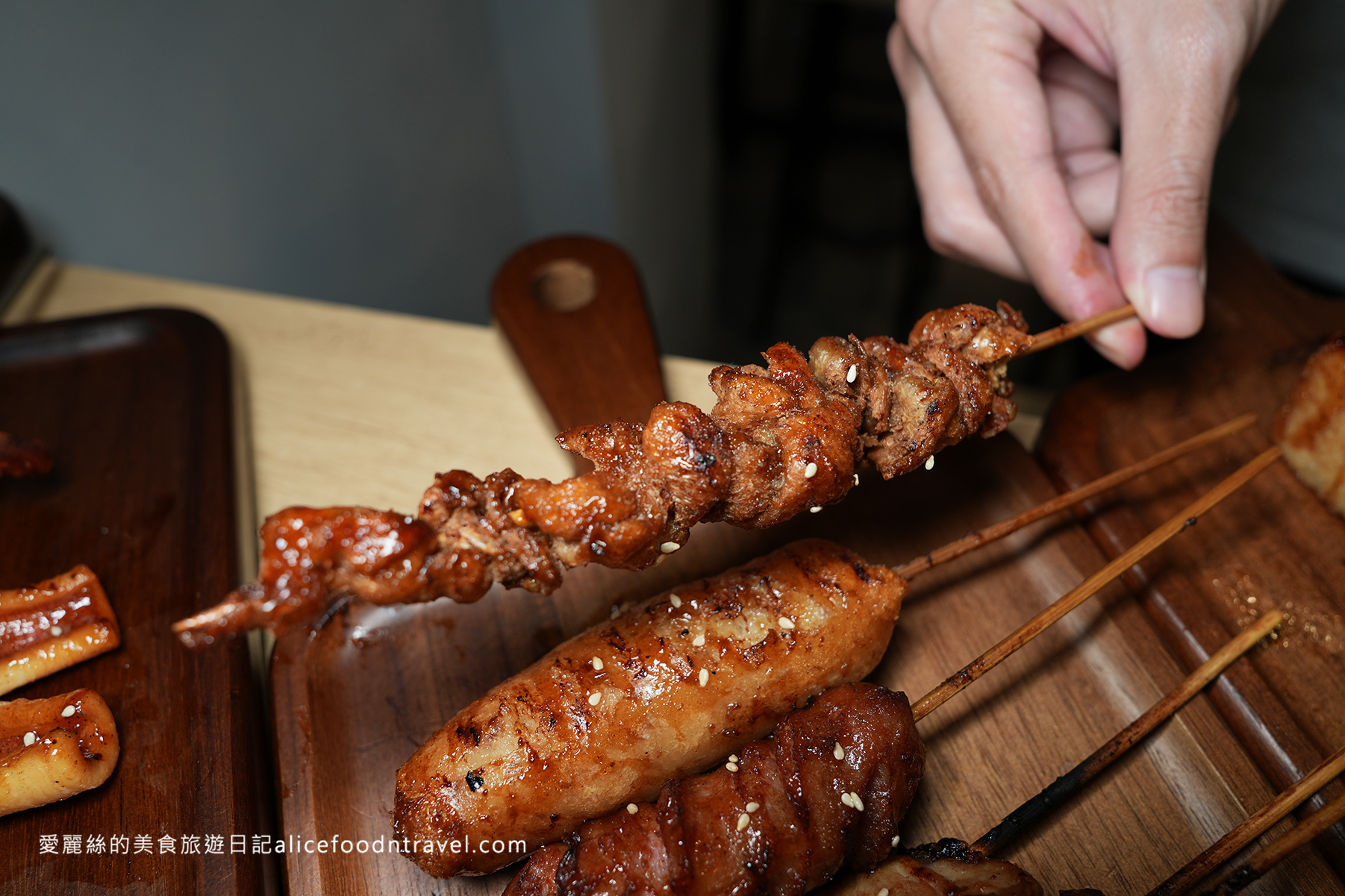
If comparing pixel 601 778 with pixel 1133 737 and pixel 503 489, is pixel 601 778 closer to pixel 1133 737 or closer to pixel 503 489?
pixel 503 489

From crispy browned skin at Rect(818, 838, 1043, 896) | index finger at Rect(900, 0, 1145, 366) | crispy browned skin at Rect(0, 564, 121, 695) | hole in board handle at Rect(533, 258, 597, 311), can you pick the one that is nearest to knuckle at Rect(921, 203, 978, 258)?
index finger at Rect(900, 0, 1145, 366)

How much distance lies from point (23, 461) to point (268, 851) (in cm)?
150

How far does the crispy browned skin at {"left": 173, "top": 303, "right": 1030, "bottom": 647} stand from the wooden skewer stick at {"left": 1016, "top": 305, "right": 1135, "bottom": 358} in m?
0.05

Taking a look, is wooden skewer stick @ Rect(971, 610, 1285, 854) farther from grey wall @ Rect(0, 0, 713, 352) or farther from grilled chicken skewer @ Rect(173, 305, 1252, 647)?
grey wall @ Rect(0, 0, 713, 352)

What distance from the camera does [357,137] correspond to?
471cm

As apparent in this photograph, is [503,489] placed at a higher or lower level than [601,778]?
higher

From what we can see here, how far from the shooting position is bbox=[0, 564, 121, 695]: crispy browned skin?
2270 mm

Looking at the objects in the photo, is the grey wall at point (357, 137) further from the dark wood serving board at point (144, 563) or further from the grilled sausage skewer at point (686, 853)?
the grilled sausage skewer at point (686, 853)

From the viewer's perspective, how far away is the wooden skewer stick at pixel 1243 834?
6.23ft

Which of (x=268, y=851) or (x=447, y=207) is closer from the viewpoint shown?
(x=268, y=851)

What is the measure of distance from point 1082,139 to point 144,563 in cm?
363

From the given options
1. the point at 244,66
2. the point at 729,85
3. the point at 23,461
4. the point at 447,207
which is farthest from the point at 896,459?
the point at 729,85

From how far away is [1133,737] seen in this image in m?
2.10

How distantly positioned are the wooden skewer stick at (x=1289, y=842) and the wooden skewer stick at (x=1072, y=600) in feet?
2.12
